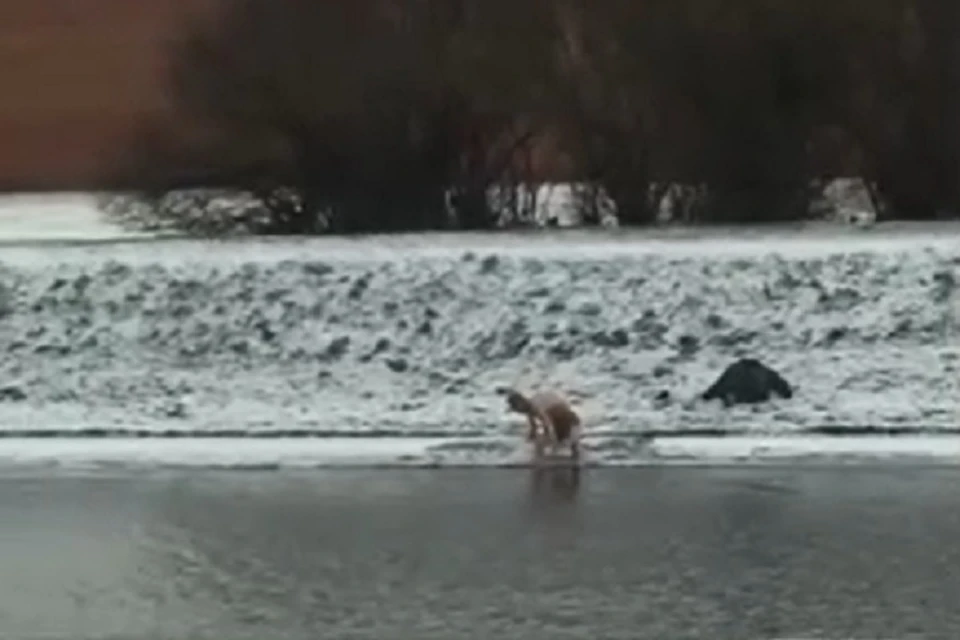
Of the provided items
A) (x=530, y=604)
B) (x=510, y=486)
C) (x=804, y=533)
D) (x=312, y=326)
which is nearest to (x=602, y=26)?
(x=312, y=326)

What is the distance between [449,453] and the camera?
47.2 ft

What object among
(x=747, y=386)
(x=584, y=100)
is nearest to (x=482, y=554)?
(x=747, y=386)

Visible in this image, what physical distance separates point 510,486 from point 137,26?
21547 millimetres

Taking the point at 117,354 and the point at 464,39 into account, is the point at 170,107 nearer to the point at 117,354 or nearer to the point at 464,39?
the point at 464,39

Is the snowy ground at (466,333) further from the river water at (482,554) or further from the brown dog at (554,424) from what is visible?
the river water at (482,554)

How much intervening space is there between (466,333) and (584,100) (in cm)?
644

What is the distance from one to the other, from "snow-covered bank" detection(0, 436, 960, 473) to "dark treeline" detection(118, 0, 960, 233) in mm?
8264

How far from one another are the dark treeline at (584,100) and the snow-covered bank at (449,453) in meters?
8.26

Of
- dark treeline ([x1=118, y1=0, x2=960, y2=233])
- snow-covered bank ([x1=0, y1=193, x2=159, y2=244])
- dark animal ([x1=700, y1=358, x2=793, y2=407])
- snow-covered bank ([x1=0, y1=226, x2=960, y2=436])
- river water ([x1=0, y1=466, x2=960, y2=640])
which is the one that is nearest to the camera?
river water ([x1=0, y1=466, x2=960, y2=640])

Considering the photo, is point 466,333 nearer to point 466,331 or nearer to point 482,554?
point 466,331

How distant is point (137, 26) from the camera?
33.8 meters

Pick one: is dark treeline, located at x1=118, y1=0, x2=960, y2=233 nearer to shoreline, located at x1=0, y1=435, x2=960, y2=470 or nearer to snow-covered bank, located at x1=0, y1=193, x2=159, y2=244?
snow-covered bank, located at x1=0, y1=193, x2=159, y2=244

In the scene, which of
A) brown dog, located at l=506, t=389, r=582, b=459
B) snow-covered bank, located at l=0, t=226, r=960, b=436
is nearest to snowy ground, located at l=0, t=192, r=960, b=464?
snow-covered bank, located at l=0, t=226, r=960, b=436

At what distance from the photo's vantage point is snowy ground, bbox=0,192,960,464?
624 inches
